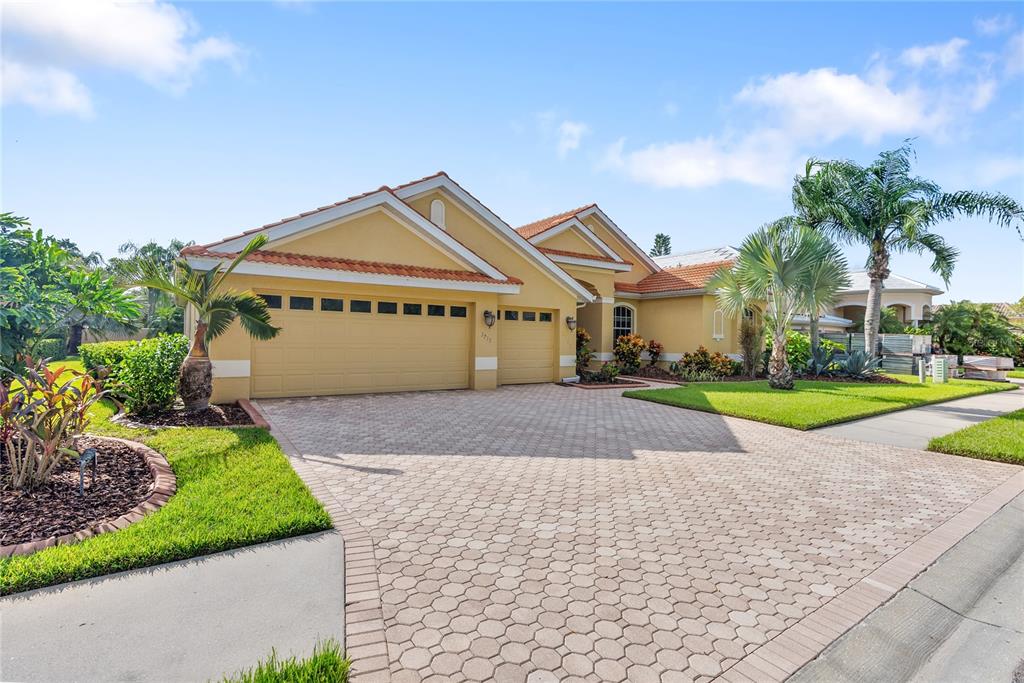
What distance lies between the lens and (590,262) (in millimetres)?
19906

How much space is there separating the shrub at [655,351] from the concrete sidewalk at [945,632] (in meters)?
16.4

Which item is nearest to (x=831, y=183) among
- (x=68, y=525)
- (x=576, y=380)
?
(x=576, y=380)

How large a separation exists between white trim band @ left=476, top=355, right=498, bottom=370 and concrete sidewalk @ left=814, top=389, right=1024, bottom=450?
8.40 m

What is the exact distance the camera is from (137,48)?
636 centimetres

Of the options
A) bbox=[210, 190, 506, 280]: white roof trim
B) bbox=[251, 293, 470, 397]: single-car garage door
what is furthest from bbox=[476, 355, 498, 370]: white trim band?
bbox=[210, 190, 506, 280]: white roof trim

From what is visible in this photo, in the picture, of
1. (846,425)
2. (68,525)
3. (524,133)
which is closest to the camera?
(68,525)

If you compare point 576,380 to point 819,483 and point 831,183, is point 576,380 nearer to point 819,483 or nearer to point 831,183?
point 819,483

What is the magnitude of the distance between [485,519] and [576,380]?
1242cm

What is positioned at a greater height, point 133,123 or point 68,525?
point 133,123

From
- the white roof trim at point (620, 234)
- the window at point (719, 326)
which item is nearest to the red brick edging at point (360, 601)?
the window at point (719, 326)

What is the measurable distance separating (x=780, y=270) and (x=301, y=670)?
54.3 ft

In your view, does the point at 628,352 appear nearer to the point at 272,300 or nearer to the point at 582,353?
the point at 582,353

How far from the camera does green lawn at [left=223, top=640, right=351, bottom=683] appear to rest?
2.57 m

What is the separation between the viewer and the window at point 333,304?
40.8ft
